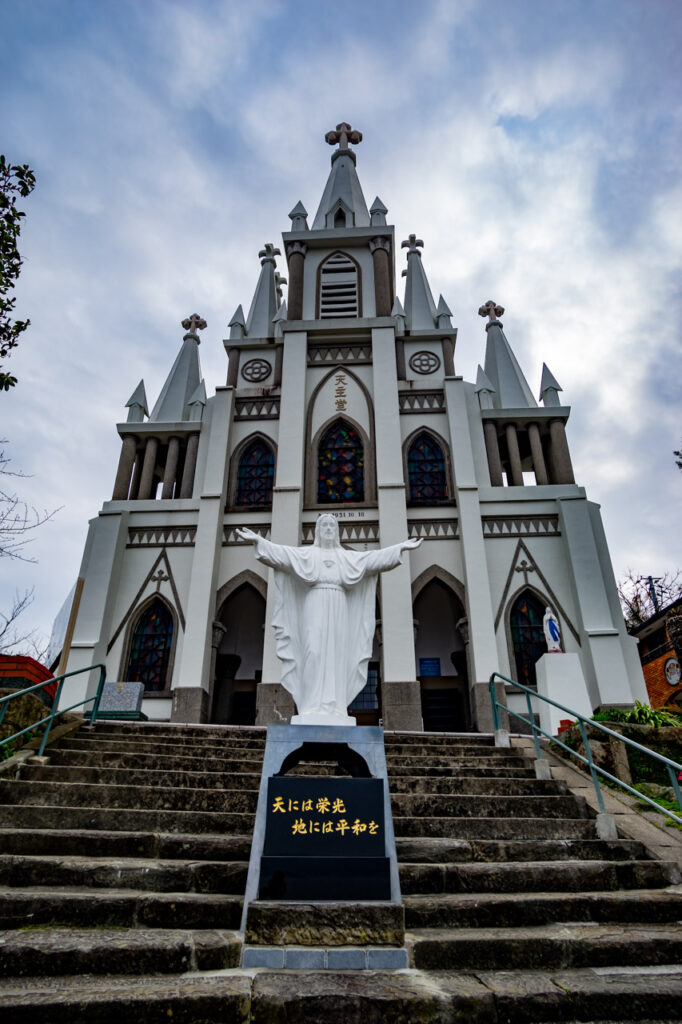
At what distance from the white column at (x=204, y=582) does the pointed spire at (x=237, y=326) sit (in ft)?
8.89

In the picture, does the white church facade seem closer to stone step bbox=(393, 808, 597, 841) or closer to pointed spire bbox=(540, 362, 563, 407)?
pointed spire bbox=(540, 362, 563, 407)

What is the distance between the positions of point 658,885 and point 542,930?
1408 millimetres

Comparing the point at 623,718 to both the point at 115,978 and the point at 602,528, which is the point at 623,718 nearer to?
the point at 602,528

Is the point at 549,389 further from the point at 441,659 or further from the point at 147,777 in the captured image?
the point at 147,777

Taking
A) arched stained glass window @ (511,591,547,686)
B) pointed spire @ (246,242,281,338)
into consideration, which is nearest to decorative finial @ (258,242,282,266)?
pointed spire @ (246,242,281,338)

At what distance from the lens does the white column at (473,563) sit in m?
13.4

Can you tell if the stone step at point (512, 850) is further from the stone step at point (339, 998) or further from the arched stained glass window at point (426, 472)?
the arched stained glass window at point (426, 472)

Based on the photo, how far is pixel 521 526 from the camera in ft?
51.0

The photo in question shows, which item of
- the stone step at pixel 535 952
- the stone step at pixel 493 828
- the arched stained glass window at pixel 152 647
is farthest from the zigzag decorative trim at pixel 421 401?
the stone step at pixel 535 952

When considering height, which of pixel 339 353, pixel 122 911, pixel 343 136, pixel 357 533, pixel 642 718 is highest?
pixel 343 136

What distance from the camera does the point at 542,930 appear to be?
382 cm

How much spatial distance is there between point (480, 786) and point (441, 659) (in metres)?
10.1

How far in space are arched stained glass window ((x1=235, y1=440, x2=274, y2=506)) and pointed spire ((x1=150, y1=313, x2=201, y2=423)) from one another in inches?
106

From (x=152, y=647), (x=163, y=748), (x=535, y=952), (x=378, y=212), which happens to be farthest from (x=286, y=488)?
(x=535, y=952)
